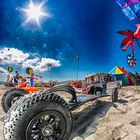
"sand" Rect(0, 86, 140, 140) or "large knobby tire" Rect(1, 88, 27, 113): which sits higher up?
"large knobby tire" Rect(1, 88, 27, 113)

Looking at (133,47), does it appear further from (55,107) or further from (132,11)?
(55,107)

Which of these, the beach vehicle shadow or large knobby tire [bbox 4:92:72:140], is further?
the beach vehicle shadow

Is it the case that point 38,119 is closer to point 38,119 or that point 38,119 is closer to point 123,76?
point 38,119

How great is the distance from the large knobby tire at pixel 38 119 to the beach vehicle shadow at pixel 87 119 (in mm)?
592

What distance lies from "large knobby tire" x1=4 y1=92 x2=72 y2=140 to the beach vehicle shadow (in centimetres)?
59

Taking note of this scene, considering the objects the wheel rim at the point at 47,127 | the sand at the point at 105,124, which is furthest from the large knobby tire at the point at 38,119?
the sand at the point at 105,124

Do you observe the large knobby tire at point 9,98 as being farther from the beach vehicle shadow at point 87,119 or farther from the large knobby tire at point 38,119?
the large knobby tire at point 38,119

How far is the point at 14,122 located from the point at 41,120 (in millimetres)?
440

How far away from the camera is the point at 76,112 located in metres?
5.54

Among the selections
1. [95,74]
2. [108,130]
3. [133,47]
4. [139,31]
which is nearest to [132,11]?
[139,31]

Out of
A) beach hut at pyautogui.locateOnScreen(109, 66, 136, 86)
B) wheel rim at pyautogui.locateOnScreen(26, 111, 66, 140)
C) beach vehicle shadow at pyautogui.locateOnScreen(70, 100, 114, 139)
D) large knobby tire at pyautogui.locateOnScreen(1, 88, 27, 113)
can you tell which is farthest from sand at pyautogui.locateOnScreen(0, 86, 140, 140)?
beach hut at pyautogui.locateOnScreen(109, 66, 136, 86)

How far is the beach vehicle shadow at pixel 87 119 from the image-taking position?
13.0ft

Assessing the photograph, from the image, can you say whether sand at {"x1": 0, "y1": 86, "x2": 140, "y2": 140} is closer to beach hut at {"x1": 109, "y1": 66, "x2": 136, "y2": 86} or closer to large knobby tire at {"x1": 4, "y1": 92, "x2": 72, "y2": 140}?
large knobby tire at {"x1": 4, "y1": 92, "x2": 72, "y2": 140}

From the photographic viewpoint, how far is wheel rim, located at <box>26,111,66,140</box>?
2994 mm
